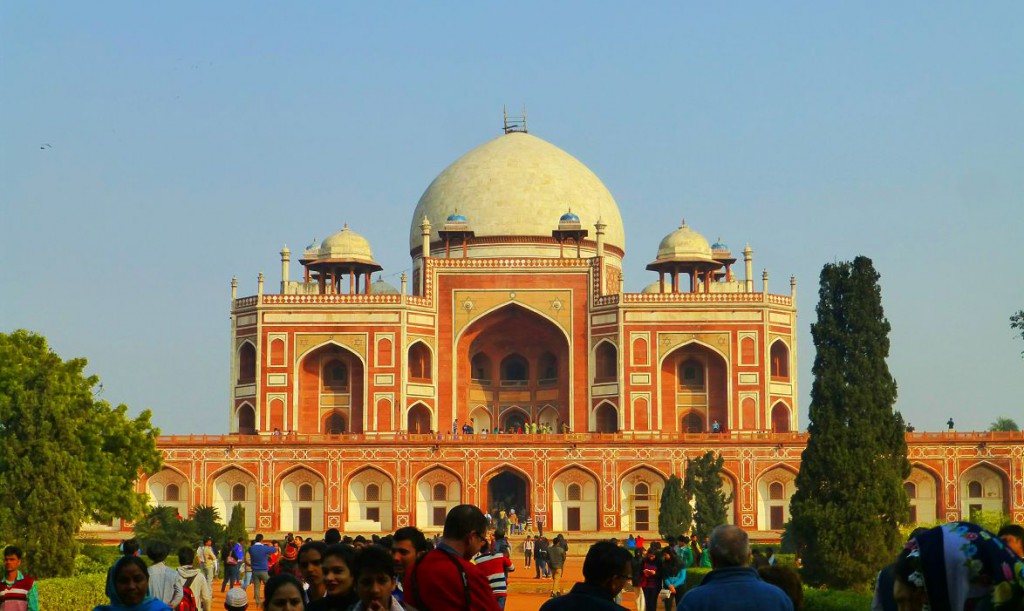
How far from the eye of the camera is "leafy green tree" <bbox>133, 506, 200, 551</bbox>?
3159 centimetres

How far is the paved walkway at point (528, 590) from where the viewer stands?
830 inches

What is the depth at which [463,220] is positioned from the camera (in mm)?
46875

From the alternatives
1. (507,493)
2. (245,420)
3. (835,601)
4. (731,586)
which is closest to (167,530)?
(245,420)

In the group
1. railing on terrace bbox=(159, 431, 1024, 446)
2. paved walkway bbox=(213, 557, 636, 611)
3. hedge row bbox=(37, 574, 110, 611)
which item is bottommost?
paved walkway bbox=(213, 557, 636, 611)

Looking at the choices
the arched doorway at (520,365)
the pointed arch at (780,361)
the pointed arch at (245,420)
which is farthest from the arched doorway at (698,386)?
the pointed arch at (245,420)

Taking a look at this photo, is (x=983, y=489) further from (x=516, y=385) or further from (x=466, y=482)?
(x=516, y=385)

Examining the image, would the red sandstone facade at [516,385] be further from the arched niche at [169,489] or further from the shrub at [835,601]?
the shrub at [835,601]

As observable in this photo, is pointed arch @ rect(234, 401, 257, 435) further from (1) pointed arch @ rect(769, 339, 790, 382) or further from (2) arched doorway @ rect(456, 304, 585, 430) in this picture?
(1) pointed arch @ rect(769, 339, 790, 382)

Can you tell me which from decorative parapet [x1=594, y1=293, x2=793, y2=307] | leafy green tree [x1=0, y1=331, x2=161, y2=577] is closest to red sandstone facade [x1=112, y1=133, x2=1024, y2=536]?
decorative parapet [x1=594, y1=293, x2=793, y2=307]

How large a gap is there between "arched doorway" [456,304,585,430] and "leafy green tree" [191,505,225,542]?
11.8 m

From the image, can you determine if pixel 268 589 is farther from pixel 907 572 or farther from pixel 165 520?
pixel 165 520

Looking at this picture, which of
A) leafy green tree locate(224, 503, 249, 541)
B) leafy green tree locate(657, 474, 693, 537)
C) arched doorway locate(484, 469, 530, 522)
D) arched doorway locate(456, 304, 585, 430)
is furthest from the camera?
arched doorway locate(456, 304, 585, 430)

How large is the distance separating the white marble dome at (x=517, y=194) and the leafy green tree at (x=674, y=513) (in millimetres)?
14472

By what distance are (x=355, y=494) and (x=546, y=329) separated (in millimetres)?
8724
